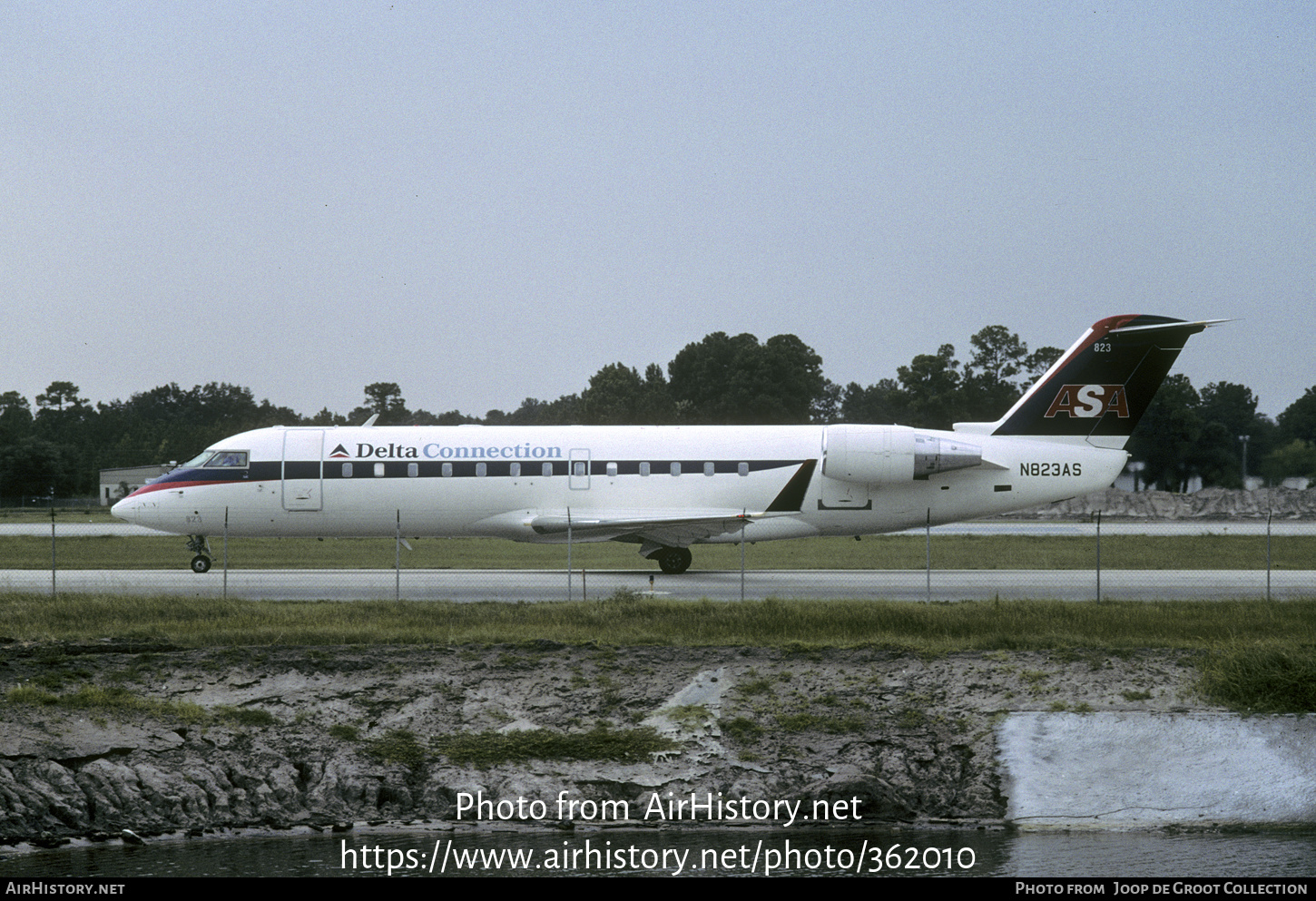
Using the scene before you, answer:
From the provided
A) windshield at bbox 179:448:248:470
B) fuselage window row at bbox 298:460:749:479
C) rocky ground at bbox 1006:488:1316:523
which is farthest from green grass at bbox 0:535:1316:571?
rocky ground at bbox 1006:488:1316:523

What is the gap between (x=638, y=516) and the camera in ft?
91.0

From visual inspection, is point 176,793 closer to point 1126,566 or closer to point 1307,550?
point 1126,566

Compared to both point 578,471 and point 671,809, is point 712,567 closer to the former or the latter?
point 578,471

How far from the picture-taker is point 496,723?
14.0 meters

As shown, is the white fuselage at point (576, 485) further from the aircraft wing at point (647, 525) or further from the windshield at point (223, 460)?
the aircraft wing at point (647, 525)

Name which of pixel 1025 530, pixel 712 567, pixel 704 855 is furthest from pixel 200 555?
pixel 1025 530

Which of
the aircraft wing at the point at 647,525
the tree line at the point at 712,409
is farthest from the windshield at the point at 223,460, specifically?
the tree line at the point at 712,409

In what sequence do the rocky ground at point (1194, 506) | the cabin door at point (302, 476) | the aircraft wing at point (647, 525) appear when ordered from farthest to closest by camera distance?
the rocky ground at point (1194, 506) < the cabin door at point (302, 476) < the aircraft wing at point (647, 525)

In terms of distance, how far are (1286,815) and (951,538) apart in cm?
3168

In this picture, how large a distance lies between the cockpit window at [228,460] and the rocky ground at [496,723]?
12.7 m

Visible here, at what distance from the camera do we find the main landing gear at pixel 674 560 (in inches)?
1148

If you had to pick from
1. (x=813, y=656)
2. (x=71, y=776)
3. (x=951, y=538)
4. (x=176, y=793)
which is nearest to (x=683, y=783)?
(x=813, y=656)

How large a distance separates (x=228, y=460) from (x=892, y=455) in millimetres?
16168

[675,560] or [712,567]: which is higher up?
[675,560]
